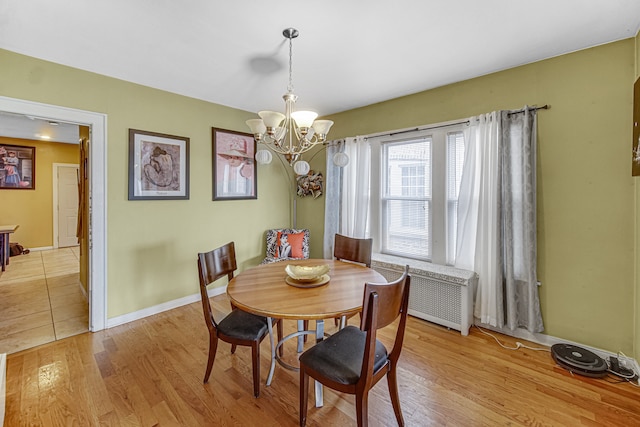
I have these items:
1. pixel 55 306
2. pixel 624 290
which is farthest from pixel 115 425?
pixel 624 290

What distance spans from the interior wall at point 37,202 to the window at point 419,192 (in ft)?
23.4

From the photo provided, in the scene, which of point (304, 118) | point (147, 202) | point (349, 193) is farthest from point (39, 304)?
point (349, 193)

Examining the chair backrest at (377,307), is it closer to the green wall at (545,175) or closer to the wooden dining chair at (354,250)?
the wooden dining chair at (354,250)

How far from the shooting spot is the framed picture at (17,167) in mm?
5590

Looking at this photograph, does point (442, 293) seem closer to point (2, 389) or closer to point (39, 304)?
point (2, 389)

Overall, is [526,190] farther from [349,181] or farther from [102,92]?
[102,92]

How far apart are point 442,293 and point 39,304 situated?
183 inches

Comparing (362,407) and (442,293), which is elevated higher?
(442,293)

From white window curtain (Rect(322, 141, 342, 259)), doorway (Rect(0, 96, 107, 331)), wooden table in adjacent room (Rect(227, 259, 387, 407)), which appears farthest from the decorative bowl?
doorway (Rect(0, 96, 107, 331))

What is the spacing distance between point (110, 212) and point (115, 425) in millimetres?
1963

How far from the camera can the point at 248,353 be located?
2.37 metres

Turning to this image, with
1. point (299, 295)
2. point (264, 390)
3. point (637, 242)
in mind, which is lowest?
point (264, 390)

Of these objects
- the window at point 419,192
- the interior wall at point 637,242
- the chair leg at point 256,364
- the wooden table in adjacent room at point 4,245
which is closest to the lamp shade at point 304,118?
the chair leg at point 256,364

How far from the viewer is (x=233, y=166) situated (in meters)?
3.79
